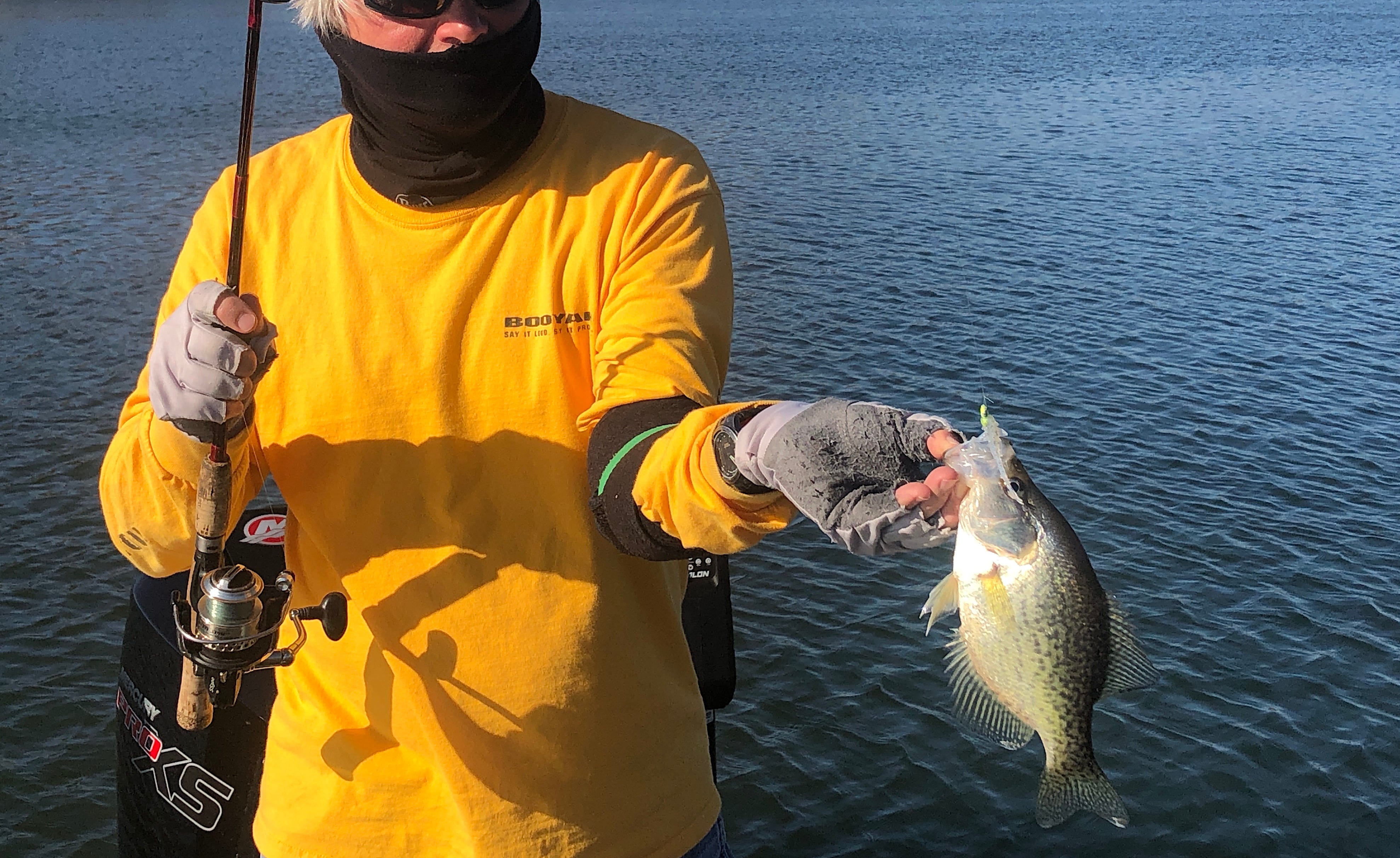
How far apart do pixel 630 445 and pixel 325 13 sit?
4.02 ft

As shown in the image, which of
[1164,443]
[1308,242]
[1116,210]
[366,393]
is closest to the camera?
[366,393]

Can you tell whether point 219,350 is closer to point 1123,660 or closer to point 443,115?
point 443,115

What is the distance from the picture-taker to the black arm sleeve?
88.2 inches

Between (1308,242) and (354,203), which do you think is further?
(1308,242)

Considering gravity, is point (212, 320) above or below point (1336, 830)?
above

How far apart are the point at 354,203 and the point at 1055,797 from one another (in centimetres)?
199

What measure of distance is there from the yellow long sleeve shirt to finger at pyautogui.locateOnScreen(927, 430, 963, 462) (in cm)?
57

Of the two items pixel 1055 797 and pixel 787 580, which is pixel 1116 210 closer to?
pixel 787 580

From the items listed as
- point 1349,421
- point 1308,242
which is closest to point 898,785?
point 1349,421

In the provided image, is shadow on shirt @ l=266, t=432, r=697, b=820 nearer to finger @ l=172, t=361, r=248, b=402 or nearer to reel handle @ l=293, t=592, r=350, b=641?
reel handle @ l=293, t=592, r=350, b=641

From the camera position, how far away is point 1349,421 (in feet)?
43.3

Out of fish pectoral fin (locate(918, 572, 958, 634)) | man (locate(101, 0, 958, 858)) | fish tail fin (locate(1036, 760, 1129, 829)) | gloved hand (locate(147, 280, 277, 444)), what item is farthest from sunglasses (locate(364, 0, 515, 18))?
fish tail fin (locate(1036, 760, 1129, 829))

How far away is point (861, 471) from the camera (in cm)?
192

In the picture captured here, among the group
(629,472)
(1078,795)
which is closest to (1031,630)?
(1078,795)
